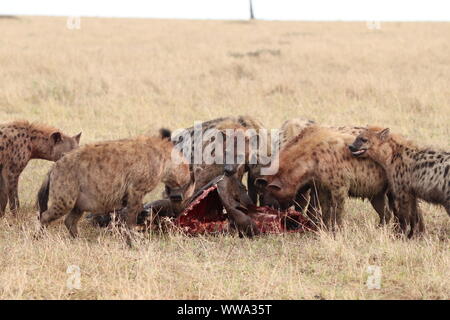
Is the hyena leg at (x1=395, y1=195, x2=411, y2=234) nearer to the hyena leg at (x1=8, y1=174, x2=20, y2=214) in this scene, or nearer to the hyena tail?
the hyena tail

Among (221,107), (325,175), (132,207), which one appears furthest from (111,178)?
(221,107)

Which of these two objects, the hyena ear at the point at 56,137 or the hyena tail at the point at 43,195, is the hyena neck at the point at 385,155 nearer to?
the hyena tail at the point at 43,195

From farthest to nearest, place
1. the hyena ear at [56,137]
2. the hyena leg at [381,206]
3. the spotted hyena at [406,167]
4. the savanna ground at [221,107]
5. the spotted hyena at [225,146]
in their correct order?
1. the hyena ear at [56,137]
2. the spotted hyena at [225,146]
3. the hyena leg at [381,206]
4. the spotted hyena at [406,167]
5. the savanna ground at [221,107]

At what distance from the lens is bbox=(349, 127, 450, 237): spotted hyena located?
6438 millimetres

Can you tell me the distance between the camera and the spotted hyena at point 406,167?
6438 millimetres

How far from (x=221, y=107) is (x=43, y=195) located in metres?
6.69

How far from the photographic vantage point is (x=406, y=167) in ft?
21.9

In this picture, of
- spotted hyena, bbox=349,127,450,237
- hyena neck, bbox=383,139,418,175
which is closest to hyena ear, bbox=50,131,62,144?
spotted hyena, bbox=349,127,450,237

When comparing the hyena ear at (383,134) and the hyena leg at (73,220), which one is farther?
the hyena ear at (383,134)

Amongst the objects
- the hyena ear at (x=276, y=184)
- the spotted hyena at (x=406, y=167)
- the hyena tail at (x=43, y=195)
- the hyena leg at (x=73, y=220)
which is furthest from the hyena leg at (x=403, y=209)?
the hyena tail at (x=43, y=195)

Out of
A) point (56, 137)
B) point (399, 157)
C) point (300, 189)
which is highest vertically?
point (56, 137)

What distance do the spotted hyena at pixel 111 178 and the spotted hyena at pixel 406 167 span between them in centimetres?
163

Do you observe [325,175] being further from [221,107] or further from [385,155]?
[221,107]

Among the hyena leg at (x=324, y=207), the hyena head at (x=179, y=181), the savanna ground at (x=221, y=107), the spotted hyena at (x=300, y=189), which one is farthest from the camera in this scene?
the spotted hyena at (x=300, y=189)
